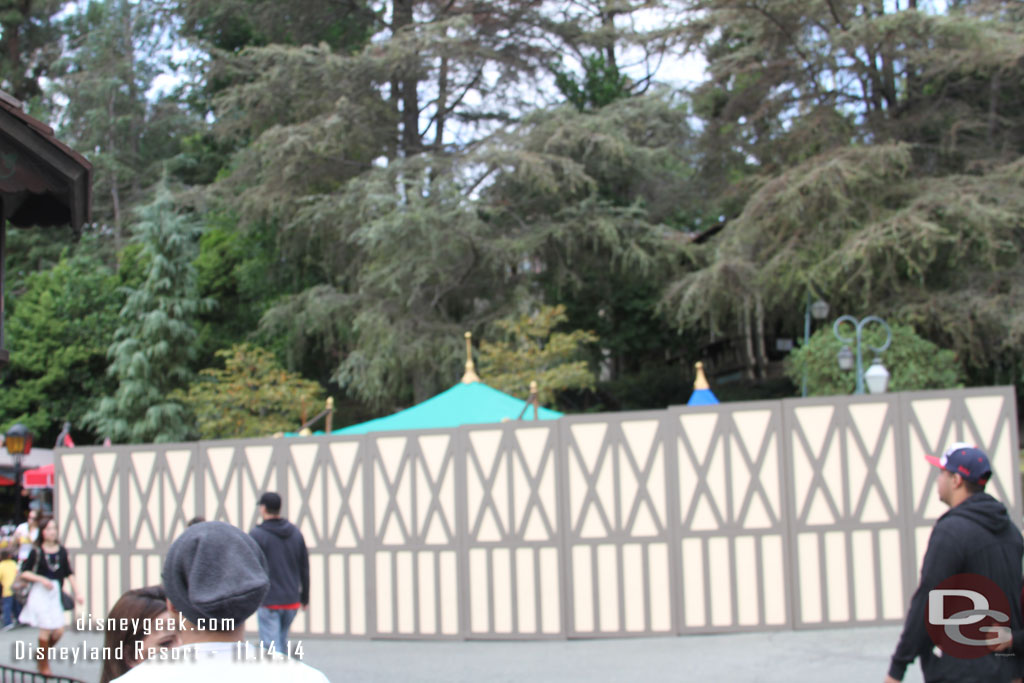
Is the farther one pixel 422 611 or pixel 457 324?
pixel 457 324

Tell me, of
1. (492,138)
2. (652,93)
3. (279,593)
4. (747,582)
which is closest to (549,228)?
(492,138)

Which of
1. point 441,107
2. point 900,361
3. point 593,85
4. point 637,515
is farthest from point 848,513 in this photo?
point 441,107

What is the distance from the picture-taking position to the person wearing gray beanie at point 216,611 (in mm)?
2123

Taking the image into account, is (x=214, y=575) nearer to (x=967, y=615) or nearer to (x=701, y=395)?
(x=967, y=615)

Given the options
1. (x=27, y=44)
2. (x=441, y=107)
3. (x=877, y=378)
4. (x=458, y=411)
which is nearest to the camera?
(x=458, y=411)

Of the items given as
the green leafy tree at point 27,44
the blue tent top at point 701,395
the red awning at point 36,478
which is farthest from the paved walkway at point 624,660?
the green leafy tree at point 27,44

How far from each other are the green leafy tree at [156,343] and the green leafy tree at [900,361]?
53.6 ft

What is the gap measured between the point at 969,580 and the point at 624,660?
18.0 ft

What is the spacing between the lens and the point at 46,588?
844 centimetres

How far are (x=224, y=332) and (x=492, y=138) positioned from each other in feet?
37.7

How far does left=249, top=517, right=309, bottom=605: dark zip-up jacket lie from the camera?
295 inches

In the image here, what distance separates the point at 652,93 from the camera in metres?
23.9

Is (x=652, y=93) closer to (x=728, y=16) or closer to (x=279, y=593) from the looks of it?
(x=728, y=16)

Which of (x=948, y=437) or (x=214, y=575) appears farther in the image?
(x=948, y=437)
